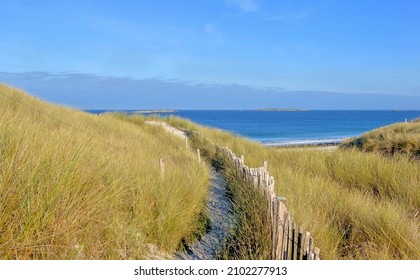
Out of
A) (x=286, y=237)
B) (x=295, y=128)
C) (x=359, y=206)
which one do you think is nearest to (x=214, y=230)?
(x=286, y=237)

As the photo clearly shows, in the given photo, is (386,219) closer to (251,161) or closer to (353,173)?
(353,173)

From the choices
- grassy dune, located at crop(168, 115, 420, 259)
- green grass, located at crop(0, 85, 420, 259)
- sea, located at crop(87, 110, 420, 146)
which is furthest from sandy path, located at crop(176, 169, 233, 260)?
sea, located at crop(87, 110, 420, 146)

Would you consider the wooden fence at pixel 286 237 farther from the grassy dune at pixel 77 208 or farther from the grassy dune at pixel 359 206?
the grassy dune at pixel 77 208

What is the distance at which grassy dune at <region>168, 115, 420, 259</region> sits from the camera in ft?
10.6

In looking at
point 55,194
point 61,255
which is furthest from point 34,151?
point 61,255

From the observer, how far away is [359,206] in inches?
166

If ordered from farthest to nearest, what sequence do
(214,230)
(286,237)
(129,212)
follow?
(214,230) → (129,212) → (286,237)

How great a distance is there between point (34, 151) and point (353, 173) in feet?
19.8

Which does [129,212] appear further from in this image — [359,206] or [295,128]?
[295,128]

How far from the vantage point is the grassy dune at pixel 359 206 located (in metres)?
3.22

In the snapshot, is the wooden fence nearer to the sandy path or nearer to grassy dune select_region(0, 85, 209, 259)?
the sandy path

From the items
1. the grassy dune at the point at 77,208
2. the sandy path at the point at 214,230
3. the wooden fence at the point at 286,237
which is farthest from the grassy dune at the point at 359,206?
the grassy dune at the point at 77,208

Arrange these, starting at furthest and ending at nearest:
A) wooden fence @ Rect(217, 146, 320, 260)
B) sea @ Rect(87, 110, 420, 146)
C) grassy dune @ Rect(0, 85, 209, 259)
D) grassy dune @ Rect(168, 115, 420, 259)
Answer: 1. sea @ Rect(87, 110, 420, 146)
2. grassy dune @ Rect(168, 115, 420, 259)
3. wooden fence @ Rect(217, 146, 320, 260)
4. grassy dune @ Rect(0, 85, 209, 259)
